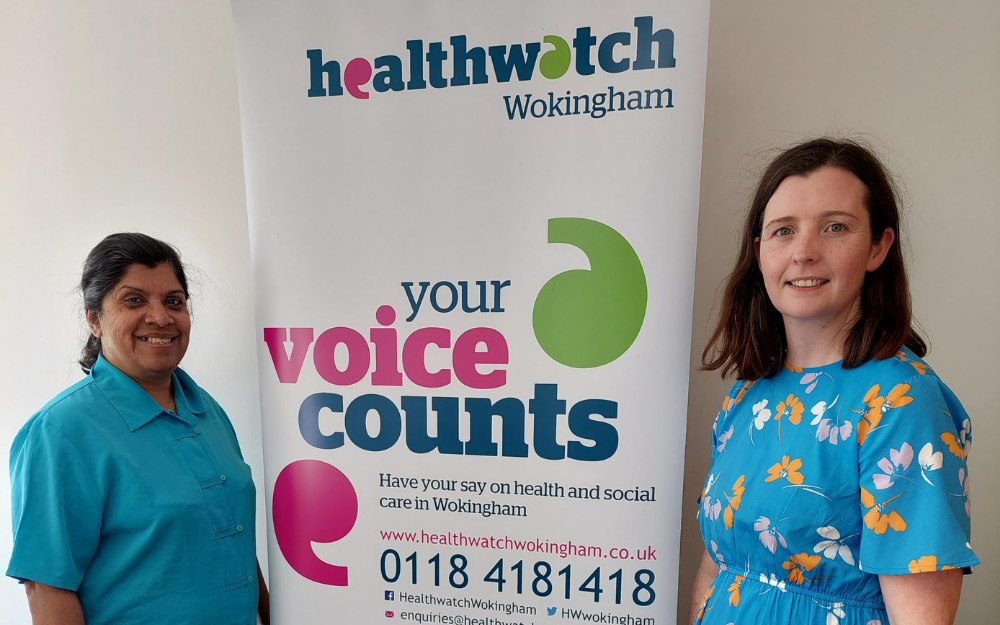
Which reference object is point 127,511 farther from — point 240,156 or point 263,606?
point 240,156

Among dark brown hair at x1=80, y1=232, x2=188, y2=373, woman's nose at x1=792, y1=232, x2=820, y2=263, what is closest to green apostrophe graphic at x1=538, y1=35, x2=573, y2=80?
woman's nose at x1=792, y1=232, x2=820, y2=263

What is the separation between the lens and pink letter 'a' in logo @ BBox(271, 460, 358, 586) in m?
1.57

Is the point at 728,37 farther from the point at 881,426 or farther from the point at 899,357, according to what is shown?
the point at 881,426

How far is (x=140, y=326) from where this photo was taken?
1.47m

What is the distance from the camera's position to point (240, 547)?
1.52 m

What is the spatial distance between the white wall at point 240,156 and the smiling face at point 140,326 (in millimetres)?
509

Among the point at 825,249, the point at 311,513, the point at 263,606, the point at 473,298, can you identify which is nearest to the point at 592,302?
the point at 473,298

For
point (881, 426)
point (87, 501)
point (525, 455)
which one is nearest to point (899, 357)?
point (881, 426)

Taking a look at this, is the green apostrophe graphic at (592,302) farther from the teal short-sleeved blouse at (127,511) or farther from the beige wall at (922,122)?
the teal short-sleeved blouse at (127,511)

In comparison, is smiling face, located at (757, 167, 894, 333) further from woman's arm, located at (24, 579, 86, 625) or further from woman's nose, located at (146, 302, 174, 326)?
woman's arm, located at (24, 579, 86, 625)

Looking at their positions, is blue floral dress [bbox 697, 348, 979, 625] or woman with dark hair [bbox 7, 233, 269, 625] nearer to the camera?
blue floral dress [bbox 697, 348, 979, 625]

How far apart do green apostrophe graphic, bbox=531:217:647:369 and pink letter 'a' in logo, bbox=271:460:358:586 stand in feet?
2.32

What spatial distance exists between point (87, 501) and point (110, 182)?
4.28 feet

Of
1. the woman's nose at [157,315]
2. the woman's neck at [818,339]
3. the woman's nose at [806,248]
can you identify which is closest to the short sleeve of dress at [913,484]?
the woman's neck at [818,339]
